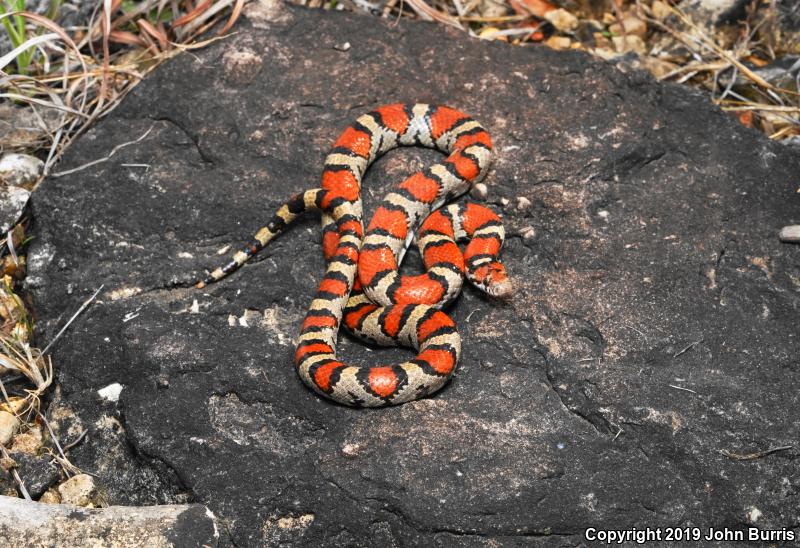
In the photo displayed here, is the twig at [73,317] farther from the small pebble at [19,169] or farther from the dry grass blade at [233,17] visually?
the dry grass blade at [233,17]

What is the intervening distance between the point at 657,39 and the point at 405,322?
16.7 ft

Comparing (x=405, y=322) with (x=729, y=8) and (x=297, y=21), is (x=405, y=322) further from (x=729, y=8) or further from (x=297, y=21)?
(x=729, y=8)

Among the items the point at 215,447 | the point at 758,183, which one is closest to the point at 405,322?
the point at 215,447

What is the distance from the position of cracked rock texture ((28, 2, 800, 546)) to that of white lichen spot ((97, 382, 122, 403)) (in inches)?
2.7

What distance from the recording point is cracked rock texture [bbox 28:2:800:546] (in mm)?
5203

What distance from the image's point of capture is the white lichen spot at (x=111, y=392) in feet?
19.2

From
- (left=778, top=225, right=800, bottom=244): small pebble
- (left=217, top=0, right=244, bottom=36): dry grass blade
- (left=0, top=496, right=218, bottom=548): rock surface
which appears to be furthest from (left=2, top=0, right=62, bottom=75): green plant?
(left=778, top=225, right=800, bottom=244): small pebble

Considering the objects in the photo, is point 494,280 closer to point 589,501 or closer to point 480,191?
point 480,191

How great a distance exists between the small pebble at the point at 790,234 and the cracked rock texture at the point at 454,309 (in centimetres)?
9

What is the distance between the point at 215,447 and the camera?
5473 millimetres

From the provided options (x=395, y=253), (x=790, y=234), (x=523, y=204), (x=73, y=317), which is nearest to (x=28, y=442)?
(x=73, y=317)

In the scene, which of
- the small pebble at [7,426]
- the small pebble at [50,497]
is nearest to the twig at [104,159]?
the small pebble at [7,426]

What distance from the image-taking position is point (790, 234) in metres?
6.43

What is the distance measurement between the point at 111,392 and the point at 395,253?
233cm
